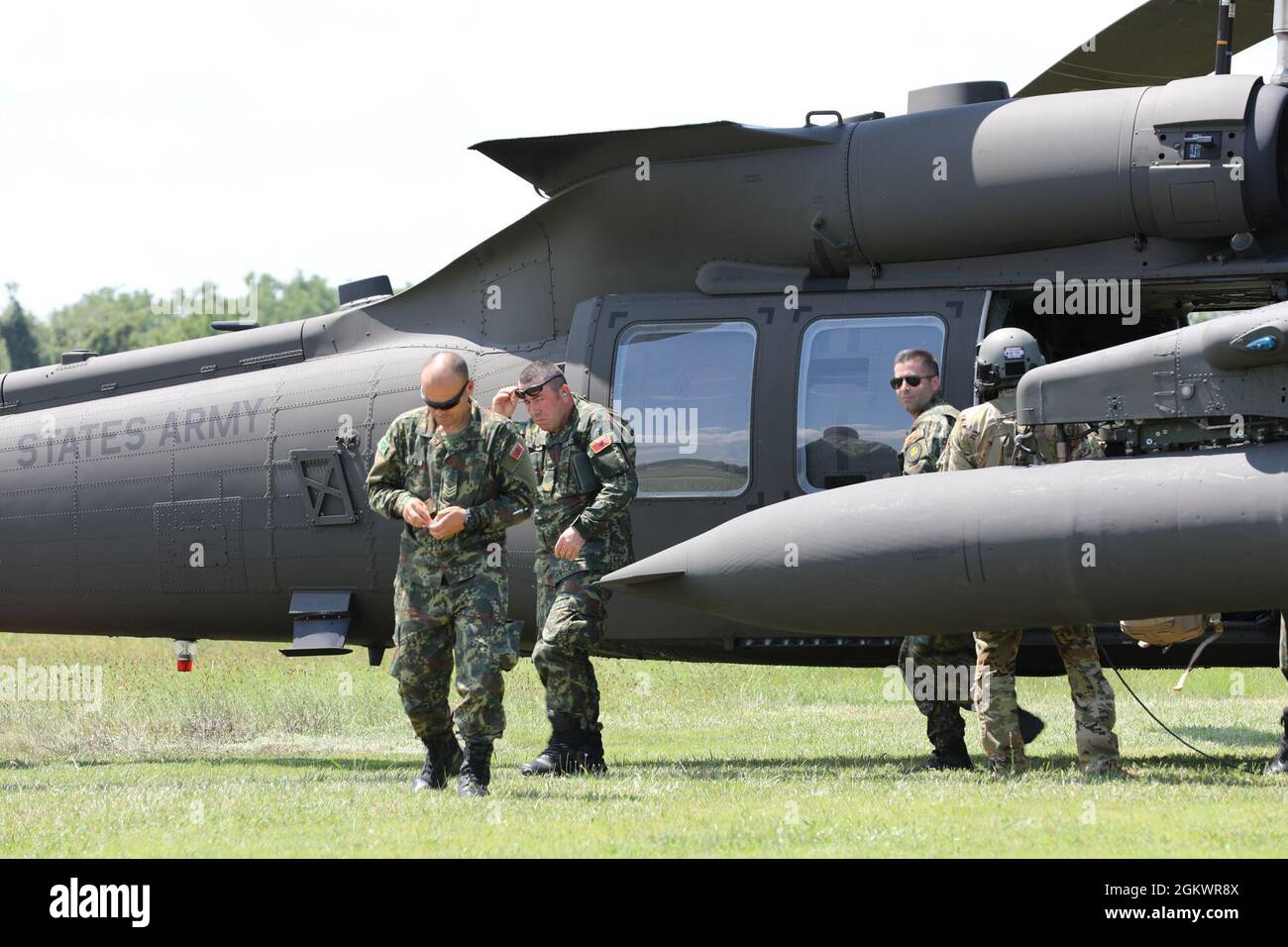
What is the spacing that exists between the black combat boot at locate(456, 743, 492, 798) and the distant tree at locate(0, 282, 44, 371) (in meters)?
98.2

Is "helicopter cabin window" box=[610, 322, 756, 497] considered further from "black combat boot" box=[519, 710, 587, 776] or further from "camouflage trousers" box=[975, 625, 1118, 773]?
"camouflage trousers" box=[975, 625, 1118, 773]

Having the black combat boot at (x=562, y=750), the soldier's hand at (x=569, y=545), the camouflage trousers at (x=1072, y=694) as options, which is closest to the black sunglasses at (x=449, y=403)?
the soldier's hand at (x=569, y=545)

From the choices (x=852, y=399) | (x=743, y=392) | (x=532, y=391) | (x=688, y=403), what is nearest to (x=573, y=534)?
(x=532, y=391)

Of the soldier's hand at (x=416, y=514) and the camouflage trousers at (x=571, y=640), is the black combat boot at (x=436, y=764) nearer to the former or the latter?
the camouflage trousers at (x=571, y=640)

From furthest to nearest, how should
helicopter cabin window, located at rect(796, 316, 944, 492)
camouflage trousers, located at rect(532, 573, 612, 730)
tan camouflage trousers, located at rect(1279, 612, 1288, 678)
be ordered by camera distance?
helicopter cabin window, located at rect(796, 316, 944, 492) < camouflage trousers, located at rect(532, 573, 612, 730) < tan camouflage trousers, located at rect(1279, 612, 1288, 678)

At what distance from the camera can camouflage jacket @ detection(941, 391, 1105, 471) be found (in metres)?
8.04

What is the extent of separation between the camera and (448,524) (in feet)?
24.9

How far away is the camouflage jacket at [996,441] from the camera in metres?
8.04

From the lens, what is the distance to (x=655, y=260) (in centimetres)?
989

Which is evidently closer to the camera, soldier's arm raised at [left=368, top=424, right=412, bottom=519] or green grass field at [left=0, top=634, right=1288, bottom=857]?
green grass field at [left=0, top=634, right=1288, bottom=857]

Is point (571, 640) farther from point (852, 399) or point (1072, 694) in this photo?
point (1072, 694)

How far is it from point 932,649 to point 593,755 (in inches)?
73.8

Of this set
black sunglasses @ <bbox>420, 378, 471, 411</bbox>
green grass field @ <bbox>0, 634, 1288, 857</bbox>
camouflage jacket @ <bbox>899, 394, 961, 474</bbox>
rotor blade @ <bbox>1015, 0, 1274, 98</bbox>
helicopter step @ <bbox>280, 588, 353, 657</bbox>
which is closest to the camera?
green grass field @ <bbox>0, 634, 1288, 857</bbox>

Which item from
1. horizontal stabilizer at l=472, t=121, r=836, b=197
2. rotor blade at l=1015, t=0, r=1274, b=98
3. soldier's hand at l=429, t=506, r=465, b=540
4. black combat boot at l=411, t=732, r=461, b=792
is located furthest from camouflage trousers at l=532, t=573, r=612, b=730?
rotor blade at l=1015, t=0, r=1274, b=98
